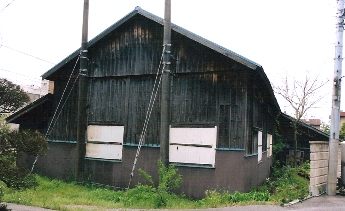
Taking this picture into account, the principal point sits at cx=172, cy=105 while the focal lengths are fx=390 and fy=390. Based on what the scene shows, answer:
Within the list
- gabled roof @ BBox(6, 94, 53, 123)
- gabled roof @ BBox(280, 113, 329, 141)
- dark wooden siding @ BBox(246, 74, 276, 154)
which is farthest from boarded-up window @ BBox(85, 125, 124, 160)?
gabled roof @ BBox(280, 113, 329, 141)

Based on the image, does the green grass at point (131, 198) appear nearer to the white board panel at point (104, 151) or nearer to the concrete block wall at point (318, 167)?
the concrete block wall at point (318, 167)

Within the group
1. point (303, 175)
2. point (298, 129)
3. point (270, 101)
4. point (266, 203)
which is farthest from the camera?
point (298, 129)

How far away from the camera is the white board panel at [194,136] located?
14.6m

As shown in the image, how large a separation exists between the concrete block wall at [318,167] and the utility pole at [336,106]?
0.30 meters

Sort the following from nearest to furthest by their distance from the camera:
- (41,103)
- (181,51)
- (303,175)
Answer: (181,51) < (41,103) < (303,175)

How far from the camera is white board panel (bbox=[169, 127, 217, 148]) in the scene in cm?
1459

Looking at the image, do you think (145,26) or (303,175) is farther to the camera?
(303,175)

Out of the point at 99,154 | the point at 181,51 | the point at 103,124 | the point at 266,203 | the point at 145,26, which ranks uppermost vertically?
the point at 145,26

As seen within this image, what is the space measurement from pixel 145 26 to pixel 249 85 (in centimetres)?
511

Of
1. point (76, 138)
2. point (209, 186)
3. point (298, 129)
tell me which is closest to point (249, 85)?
point (209, 186)

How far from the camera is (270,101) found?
2016 cm

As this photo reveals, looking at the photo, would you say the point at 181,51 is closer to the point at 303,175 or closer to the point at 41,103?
the point at 41,103

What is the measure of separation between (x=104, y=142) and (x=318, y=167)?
891 centimetres

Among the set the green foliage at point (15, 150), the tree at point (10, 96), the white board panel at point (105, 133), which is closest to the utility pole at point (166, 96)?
the white board panel at point (105, 133)
